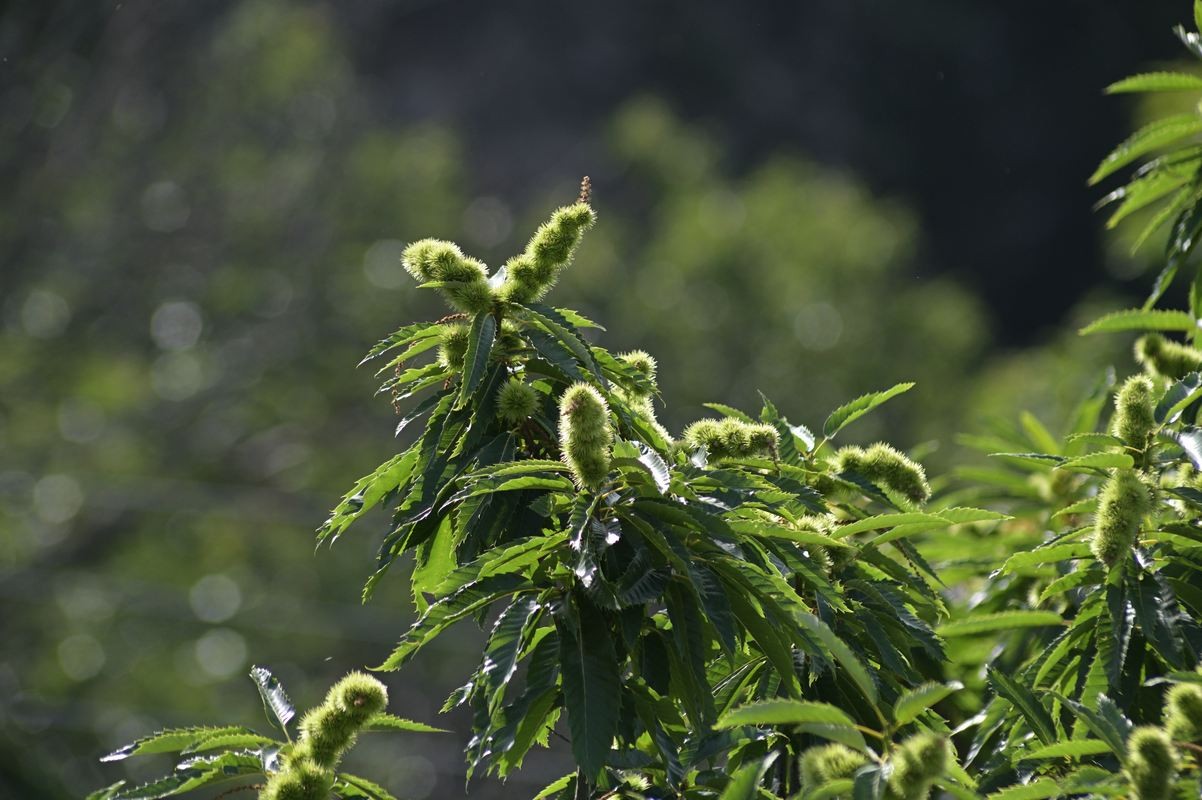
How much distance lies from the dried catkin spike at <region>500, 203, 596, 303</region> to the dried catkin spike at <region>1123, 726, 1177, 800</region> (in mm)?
831

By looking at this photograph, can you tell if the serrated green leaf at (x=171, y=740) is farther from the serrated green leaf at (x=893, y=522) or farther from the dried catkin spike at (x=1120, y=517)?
the dried catkin spike at (x=1120, y=517)

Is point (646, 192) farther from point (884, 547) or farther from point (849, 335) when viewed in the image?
point (884, 547)

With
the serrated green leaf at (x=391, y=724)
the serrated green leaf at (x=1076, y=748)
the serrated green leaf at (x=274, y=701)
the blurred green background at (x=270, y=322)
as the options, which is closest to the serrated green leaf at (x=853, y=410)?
the serrated green leaf at (x=1076, y=748)

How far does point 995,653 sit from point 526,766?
1176cm

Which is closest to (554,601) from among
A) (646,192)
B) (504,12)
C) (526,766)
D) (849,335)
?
(526,766)

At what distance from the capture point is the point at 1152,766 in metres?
1.40

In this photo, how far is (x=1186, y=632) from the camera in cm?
184

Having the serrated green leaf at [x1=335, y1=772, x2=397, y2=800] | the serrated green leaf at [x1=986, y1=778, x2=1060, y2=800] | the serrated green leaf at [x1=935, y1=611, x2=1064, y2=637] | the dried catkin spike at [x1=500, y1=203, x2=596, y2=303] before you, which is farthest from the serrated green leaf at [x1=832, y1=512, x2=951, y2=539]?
the serrated green leaf at [x1=335, y1=772, x2=397, y2=800]

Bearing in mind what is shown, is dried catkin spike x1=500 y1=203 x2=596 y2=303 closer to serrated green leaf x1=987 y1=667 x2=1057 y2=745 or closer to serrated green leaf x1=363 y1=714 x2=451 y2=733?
serrated green leaf x1=363 y1=714 x2=451 y2=733

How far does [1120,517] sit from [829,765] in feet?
1.71

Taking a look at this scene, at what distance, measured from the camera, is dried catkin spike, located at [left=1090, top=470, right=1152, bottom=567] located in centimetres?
174

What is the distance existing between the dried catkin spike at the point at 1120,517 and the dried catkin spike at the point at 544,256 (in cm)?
67

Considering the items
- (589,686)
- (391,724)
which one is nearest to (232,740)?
(391,724)

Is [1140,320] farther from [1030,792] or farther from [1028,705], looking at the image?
[1030,792]
